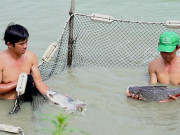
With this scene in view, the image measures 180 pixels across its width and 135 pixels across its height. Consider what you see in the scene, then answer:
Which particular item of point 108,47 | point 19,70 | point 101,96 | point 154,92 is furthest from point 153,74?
→ point 19,70

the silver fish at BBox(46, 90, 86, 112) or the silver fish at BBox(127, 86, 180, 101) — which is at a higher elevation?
the silver fish at BBox(127, 86, 180, 101)

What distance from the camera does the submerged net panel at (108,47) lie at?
21.6 ft

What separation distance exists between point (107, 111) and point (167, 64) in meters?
1.31

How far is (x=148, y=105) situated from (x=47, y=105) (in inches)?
59.7

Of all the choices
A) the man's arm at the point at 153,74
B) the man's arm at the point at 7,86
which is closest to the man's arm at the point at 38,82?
the man's arm at the point at 7,86

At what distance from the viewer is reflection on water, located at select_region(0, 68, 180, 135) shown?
188 inches

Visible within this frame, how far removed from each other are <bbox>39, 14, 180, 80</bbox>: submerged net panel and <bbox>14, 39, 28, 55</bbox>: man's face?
3.62 ft

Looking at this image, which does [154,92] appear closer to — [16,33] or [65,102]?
[65,102]

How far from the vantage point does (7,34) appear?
4.79 metres

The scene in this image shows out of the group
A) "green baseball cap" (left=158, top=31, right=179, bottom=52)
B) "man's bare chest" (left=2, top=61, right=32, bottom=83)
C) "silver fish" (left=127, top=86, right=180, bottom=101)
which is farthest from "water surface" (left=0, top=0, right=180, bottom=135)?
"green baseball cap" (left=158, top=31, right=179, bottom=52)

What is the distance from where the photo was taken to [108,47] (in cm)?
727

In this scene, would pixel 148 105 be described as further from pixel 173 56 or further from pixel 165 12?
pixel 165 12

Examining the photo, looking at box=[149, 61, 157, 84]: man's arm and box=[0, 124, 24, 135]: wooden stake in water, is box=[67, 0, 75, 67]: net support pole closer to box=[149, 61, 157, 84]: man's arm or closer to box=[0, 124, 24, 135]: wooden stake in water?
box=[149, 61, 157, 84]: man's arm

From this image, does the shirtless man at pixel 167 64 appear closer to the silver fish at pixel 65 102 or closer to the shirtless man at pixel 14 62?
the silver fish at pixel 65 102
